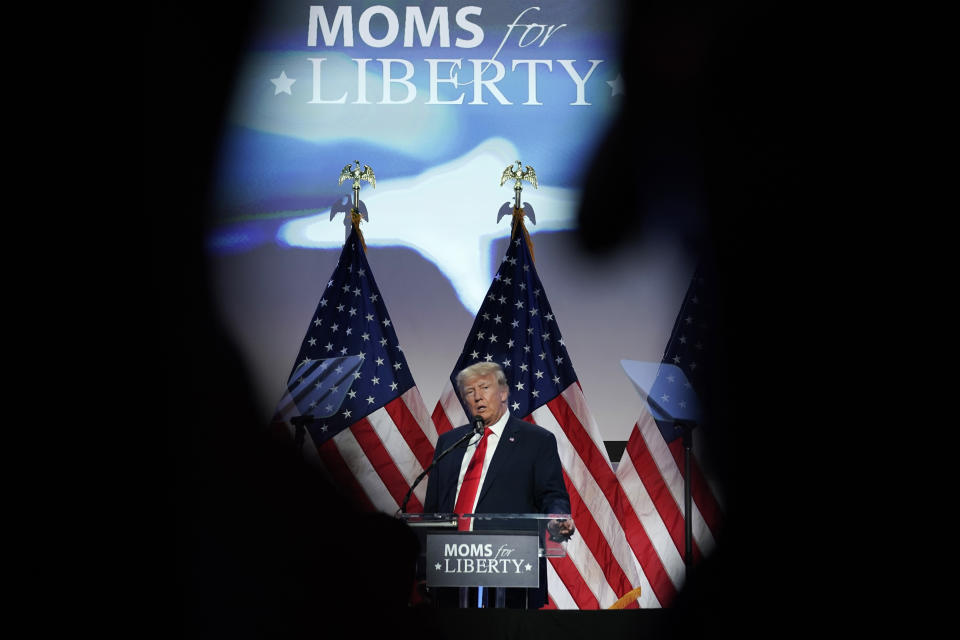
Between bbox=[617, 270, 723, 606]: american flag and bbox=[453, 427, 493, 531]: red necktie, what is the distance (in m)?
0.68

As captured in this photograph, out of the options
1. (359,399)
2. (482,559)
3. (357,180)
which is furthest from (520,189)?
(482,559)

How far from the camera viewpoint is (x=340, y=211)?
5137 mm

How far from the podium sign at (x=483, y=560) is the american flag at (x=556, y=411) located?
162 cm

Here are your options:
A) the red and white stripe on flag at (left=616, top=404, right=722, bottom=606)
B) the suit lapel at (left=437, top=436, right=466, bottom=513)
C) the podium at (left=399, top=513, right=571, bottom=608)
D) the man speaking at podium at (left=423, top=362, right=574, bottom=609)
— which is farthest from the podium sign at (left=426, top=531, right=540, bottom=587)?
the red and white stripe on flag at (left=616, top=404, right=722, bottom=606)

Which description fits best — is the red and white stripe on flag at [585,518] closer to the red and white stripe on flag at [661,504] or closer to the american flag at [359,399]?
the red and white stripe on flag at [661,504]

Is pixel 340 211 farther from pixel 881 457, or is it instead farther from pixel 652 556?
pixel 881 457

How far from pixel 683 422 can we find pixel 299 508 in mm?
1846

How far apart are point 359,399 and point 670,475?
1.52m

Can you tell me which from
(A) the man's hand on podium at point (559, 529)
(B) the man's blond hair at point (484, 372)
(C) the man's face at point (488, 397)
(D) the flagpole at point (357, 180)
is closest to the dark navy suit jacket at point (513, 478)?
(C) the man's face at point (488, 397)

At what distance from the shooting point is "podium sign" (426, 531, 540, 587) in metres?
3.03

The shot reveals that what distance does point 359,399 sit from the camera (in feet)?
15.8

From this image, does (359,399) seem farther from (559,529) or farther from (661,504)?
(559,529)

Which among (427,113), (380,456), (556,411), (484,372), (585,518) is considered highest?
(427,113)

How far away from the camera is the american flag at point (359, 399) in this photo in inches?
186
